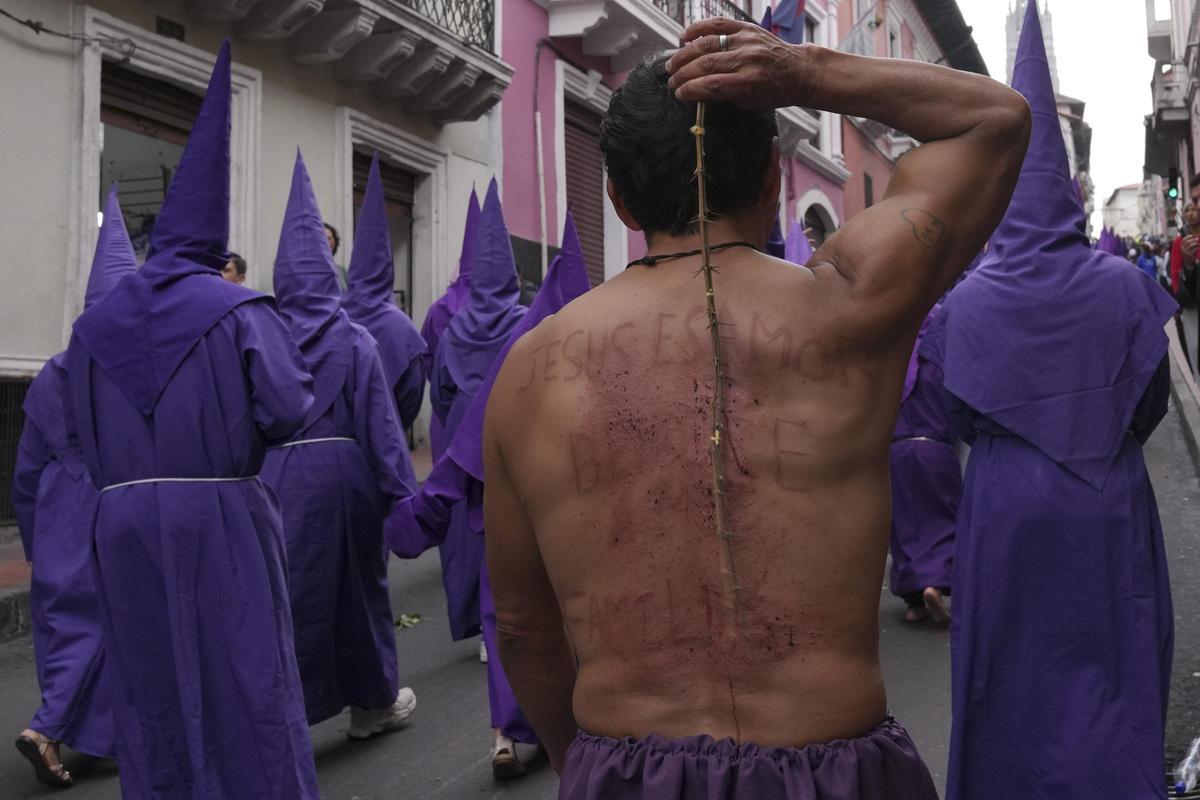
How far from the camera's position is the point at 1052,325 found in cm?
398

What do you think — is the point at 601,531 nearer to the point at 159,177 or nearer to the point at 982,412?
the point at 982,412

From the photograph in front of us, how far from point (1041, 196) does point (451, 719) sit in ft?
10.0

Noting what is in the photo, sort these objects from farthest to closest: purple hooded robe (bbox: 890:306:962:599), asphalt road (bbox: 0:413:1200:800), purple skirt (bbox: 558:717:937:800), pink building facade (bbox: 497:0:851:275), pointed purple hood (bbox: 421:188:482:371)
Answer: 1. pink building facade (bbox: 497:0:851:275)
2. pointed purple hood (bbox: 421:188:482:371)
3. purple hooded robe (bbox: 890:306:962:599)
4. asphalt road (bbox: 0:413:1200:800)
5. purple skirt (bbox: 558:717:937:800)

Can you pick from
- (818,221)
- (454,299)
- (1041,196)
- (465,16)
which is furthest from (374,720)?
(818,221)

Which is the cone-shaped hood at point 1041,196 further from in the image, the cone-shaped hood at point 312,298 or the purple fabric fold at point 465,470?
the cone-shaped hood at point 312,298

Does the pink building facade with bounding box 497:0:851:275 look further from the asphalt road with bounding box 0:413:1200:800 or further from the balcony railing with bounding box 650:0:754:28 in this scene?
the asphalt road with bounding box 0:413:1200:800

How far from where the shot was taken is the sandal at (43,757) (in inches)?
190

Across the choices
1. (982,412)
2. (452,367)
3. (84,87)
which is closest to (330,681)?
(452,367)

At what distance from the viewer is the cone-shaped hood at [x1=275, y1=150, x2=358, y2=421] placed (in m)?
5.29

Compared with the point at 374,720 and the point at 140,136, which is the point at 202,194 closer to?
the point at 374,720

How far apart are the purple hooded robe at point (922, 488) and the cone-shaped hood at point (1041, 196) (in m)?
2.71

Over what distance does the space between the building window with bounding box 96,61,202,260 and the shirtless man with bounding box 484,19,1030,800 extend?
944cm

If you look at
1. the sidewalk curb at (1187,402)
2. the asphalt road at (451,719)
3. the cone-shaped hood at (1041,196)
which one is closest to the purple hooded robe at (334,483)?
the asphalt road at (451,719)

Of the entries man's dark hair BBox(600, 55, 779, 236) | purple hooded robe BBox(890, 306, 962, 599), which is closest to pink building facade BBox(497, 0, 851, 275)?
purple hooded robe BBox(890, 306, 962, 599)
